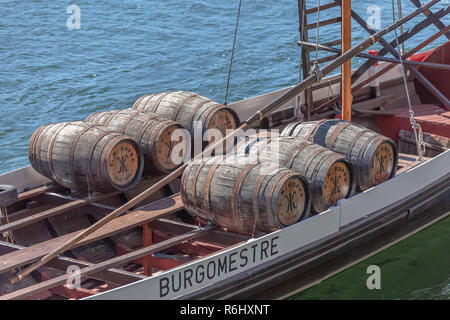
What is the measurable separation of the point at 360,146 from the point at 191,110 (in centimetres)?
312

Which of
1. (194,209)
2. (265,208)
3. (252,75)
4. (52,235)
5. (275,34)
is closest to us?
(265,208)

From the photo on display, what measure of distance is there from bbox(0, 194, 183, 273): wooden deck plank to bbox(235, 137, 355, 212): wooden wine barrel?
1.41 meters

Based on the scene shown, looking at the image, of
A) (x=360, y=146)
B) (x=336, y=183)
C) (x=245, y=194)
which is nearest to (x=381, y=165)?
(x=360, y=146)

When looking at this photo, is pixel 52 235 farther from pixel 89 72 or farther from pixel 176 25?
pixel 176 25

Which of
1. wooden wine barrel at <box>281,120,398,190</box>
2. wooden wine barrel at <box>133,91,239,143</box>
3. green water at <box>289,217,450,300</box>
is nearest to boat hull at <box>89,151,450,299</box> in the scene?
wooden wine barrel at <box>281,120,398,190</box>

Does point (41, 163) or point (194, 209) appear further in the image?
point (41, 163)

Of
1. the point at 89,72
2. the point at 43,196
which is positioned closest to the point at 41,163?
the point at 43,196

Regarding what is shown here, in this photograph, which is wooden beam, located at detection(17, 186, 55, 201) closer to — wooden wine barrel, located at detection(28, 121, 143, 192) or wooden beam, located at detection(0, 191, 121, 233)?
wooden wine barrel, located at detection(28, 121, 143, 192)

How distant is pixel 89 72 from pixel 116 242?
15844 mm

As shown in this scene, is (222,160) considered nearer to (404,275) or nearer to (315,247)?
(315,247)

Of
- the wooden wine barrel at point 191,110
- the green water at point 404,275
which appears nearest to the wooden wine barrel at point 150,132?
the wooden wine barrel at point 191,110

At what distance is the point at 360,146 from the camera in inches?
413

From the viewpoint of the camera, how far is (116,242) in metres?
10.8

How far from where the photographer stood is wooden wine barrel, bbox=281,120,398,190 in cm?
1046
